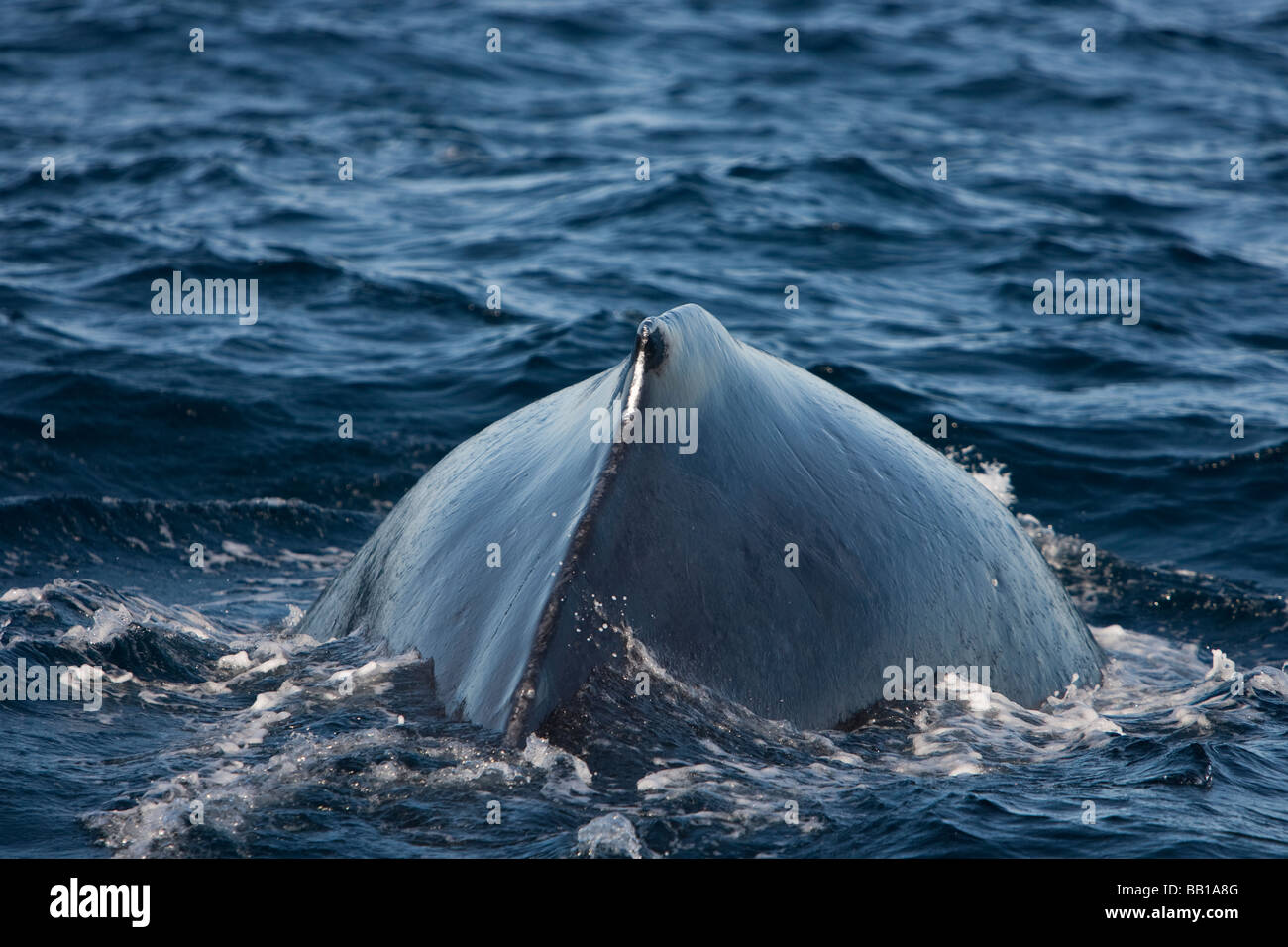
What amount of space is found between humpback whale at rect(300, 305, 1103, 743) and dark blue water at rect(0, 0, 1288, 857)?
188 millimetres

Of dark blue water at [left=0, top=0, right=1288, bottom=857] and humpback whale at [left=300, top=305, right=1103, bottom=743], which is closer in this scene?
humpback whale at [left=300, top=305, right=1103, bottom=743]

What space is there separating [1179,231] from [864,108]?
896cm

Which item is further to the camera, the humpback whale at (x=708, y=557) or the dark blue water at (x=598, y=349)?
the dark blue water at (x=598, y=349)

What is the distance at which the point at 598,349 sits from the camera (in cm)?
1523

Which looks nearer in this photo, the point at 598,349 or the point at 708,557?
the point at 708,557

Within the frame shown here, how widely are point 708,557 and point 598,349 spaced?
10.4 meters

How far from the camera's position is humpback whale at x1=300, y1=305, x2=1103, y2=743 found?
4750 mm

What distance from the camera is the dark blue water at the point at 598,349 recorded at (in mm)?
4926

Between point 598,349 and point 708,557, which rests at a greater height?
point 598,349

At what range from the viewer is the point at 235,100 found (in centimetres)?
2789

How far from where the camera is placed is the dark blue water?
194 inches

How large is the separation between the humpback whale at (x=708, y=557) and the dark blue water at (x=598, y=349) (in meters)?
0.19

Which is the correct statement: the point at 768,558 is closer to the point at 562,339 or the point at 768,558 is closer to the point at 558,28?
the point at 562,339

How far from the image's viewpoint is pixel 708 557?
491 cm
